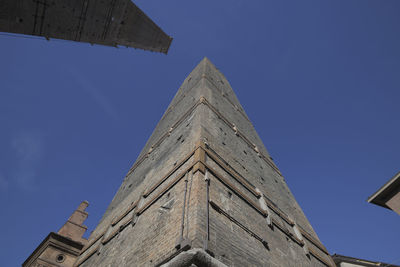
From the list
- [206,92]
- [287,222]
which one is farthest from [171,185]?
[206,92]

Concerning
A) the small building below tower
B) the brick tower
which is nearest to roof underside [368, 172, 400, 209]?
the brick tower

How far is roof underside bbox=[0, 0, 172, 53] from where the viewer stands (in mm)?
6391

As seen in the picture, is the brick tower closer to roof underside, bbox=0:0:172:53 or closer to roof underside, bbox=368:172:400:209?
roof underside, bbox=368:172:400:209

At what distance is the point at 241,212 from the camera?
5.96 meters

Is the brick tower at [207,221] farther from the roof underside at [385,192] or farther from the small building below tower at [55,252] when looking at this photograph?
the small building below tower at [55,252]

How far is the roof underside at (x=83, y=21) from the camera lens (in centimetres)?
639

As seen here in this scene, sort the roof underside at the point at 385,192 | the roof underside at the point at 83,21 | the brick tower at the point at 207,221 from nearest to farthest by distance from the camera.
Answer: the brick tower at the point at 207,221, the roof underside at the point at 83,21, the roof underside at the point at 385,192

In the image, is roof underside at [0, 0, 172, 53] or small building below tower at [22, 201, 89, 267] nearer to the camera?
roof underside at [0, 0, 172, 53]

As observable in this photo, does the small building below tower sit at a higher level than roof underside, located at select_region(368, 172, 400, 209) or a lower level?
lower

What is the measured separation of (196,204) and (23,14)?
6.73 metres

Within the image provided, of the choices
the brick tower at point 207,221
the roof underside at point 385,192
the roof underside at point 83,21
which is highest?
the roof underside at point 83,21

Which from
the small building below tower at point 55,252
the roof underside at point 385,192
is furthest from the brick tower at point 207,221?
the small building below tower at point 55,252

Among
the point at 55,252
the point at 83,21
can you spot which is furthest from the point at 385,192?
the point at 55,252

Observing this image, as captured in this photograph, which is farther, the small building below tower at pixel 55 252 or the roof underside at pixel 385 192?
the small building below tower at pixel 55 252
